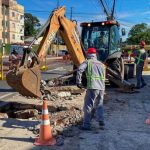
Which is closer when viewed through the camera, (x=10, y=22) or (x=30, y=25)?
(x=10, y=22)

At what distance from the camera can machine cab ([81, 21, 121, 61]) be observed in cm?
1667

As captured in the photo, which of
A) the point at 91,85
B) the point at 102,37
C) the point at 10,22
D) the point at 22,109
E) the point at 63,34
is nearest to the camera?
the point at 91,85

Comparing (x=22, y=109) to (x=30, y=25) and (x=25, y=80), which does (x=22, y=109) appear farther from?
(x=30, y=25)

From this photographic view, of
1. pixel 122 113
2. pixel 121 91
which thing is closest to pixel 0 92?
pixel 121 91

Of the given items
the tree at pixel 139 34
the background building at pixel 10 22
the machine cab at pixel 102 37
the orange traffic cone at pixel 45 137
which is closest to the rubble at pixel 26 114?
the orange traffic cone at pixel 45 137

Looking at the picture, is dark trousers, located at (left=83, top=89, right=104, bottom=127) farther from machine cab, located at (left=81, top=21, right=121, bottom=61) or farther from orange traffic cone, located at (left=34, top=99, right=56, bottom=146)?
machine cab, located at (left=81, top=21, right=121, bottom=61)

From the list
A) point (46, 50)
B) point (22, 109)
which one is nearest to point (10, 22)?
point (46, 50)

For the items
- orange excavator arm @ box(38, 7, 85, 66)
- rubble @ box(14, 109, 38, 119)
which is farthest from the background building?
rubble @ box(14, 109, 38, 119)

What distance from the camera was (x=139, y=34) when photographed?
5423 inches

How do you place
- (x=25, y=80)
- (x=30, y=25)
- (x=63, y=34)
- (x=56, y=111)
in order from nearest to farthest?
(x=56, y=111), (x=25, y=80), (x=63, y=34), (x=30, y=25)

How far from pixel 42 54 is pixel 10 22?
8639 centimetres

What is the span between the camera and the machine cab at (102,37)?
1667 cm

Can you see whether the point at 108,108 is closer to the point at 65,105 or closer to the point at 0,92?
the point at 65,105

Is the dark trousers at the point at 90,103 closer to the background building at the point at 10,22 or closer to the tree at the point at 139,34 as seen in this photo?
the background building at the point at 10,22
